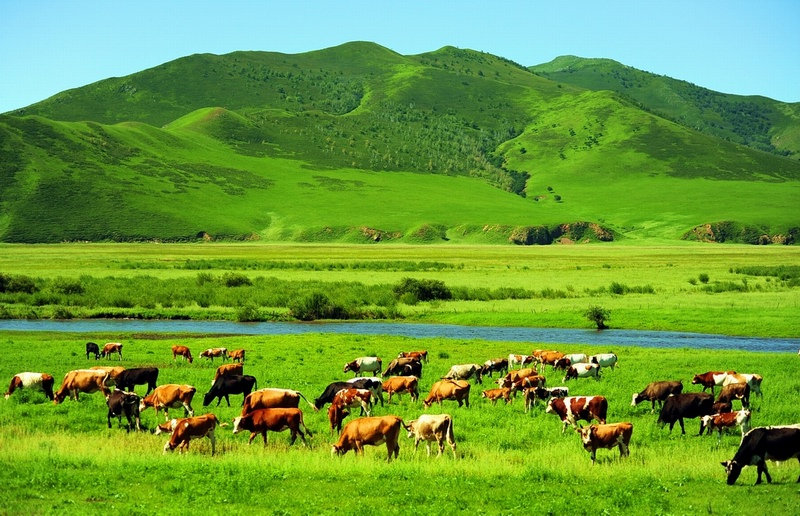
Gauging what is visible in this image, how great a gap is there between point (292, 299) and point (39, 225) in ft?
464

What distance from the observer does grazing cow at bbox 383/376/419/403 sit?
27766mm

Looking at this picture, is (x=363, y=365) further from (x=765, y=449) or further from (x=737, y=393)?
(x=765, y=449)

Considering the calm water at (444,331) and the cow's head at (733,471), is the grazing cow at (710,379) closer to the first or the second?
the cow's head at (733,471)

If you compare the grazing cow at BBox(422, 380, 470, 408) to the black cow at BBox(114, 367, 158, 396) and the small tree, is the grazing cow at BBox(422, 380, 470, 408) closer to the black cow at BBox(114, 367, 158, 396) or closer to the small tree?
the black cow at BBox(114, 367, 158, 396)

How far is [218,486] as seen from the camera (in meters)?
16.9

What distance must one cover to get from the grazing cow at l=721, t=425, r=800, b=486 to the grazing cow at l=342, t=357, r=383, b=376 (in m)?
18.2

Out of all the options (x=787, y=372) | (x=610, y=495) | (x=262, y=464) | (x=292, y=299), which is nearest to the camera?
(x=610, y=495)

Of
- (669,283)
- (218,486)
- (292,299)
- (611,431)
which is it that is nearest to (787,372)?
(611,431)

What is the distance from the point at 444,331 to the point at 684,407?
3381 cm

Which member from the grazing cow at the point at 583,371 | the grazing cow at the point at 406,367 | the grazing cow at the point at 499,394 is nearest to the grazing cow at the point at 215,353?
the grazing cow at the point at 406,367

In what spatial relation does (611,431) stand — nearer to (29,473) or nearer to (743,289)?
(29,473)

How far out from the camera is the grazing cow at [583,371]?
33031 millimetres

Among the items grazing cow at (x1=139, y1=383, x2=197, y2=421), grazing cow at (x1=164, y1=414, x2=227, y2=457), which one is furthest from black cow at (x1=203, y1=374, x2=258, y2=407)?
grazing cow at (x1=164, y1=414, x2=227, y2=457)

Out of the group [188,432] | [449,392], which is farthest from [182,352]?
[188,432]
